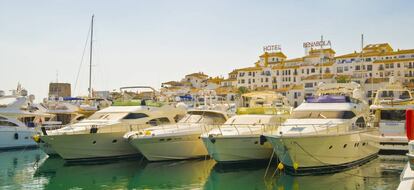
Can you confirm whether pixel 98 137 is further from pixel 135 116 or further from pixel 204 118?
pixel 204 118

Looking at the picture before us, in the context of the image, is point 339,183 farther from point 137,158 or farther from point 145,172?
point 137,158

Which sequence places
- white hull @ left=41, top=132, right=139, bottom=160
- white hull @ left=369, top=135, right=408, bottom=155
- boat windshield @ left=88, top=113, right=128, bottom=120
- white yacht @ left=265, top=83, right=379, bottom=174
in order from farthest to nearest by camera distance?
boat windshield @ left=88, top=113, right=128, bottom=120
white hull @ left=369, top=135, right=408, bottom=155
white hull @ left=41, top=132, right=139, bottom=160
white yacht @ left=265, top=83, right=379, bottom=174

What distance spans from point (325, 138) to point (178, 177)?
6.37m

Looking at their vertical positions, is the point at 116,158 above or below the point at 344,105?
below

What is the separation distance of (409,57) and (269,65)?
26.2m

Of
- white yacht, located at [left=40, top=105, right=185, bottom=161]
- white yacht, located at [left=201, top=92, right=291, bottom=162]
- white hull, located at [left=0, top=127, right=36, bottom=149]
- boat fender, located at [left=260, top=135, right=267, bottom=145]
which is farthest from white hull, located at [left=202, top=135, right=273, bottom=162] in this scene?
white hull, located at [left=0, top=127, right=36, bottom=149]

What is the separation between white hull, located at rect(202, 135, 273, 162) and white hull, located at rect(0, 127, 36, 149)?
57.4 feet

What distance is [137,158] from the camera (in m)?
23.7

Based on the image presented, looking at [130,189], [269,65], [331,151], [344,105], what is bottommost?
[130,189]

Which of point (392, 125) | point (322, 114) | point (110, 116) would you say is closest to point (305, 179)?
point (322, 114)

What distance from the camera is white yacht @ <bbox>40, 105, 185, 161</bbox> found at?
22.3m

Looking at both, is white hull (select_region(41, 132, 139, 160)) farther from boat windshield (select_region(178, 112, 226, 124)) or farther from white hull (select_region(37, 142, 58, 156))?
boat windshield (select_region(178, 112, 226, 124))

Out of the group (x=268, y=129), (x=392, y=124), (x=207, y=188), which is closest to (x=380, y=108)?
(x=392, y=124)

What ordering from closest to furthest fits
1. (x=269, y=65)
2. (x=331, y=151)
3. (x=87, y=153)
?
(x=331, y=151), (x=87, y=153), (x=269, y=65)
